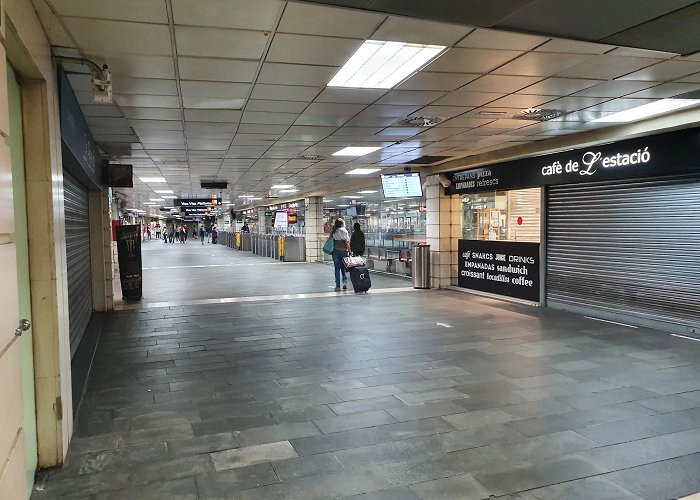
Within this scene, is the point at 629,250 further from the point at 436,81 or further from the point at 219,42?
the point at 219,42

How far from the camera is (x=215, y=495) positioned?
8.75 ft

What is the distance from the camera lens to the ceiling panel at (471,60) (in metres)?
3.89

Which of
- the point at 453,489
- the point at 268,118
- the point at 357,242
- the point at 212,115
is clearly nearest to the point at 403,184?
the point at 357,242

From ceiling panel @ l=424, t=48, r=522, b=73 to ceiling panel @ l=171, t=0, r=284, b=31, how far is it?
1456mm

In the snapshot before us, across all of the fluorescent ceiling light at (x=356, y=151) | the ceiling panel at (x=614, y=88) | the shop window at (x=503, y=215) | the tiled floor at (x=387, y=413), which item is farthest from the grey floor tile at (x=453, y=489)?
the shop window at (x=503, y=215)

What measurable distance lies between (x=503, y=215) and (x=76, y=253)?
754 cm

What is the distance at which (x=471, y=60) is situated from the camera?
408 centimetres

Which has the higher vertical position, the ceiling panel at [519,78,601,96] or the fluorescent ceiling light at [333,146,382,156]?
the ceiling panel at [519,78,601,96]

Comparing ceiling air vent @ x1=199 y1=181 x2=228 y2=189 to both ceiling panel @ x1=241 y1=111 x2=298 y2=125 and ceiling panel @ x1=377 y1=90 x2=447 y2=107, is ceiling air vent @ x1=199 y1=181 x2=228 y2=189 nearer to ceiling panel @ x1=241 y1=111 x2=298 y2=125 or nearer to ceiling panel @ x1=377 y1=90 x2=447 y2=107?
ceiling panel @ x1=241 y1=111 x2=298 y2=125

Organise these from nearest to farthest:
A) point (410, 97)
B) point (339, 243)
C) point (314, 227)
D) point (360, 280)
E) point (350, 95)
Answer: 1. point (350, 95)
2. point (410, 97)
3. point (360, 280)
4. point (339, 243)
5. point (314, 227)

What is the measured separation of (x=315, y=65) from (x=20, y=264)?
A: 2590 millimetres

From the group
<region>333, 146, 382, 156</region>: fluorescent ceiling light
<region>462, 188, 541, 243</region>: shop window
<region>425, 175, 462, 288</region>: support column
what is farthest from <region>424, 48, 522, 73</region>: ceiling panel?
<region>425, 175, 462, 288</region>: support column

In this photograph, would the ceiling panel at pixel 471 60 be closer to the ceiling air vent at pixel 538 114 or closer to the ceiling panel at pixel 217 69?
the ceiling panel at pixel 217 69

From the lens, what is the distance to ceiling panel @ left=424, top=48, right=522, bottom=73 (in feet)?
12.8
